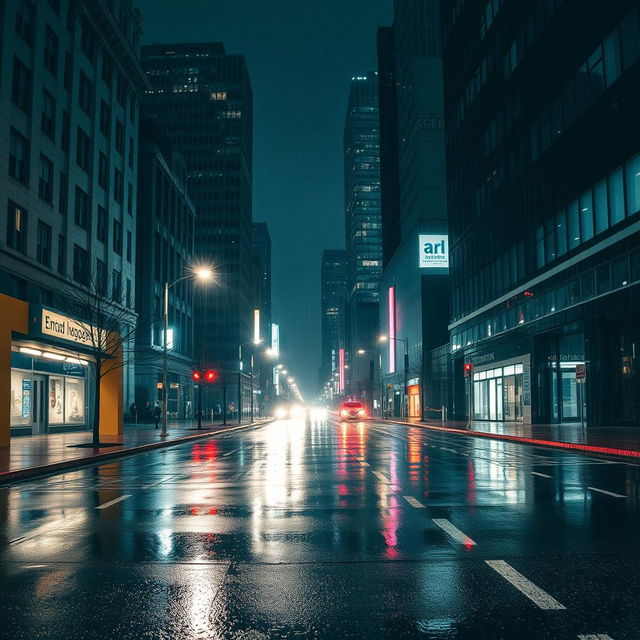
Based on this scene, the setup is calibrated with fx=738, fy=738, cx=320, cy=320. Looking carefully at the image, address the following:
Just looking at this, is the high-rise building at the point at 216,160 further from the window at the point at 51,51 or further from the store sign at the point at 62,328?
the store sign at the point at 62,328

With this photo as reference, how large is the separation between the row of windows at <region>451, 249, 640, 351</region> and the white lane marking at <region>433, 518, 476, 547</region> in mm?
26192

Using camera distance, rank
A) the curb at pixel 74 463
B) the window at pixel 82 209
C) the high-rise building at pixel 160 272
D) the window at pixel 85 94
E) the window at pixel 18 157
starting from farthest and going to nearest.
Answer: the high-rise building at pixel 160 272, the window at pixel 85 94, the window at pixel 82 209, the window at pixel 18 157, the curb at pixel 74 463

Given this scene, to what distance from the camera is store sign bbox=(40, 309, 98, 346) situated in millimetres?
31797

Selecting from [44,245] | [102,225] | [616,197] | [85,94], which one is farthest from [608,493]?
[85,94]

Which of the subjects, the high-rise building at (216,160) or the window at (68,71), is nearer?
the window at (68,71)

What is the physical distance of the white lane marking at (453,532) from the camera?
26.9 feet

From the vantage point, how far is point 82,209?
152 ft

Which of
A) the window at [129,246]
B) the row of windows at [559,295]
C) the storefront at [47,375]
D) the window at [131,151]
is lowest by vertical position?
the storefront at [47,375]

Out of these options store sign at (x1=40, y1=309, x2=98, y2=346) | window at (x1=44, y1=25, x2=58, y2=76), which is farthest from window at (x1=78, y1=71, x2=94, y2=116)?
store sign at (x1=40, y1=309, x2=98, y2=346)

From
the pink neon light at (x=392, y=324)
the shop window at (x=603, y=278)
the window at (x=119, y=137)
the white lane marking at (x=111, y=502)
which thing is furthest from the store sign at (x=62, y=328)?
the pink neon light at (x=392, y=324)

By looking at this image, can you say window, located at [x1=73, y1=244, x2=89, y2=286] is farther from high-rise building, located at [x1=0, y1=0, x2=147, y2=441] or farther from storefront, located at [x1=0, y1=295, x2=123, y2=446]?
storefront, located at [x1=0, y1=295, x2=123, y2=446]

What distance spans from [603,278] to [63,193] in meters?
29.8

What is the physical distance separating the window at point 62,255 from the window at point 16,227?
4.85 meters

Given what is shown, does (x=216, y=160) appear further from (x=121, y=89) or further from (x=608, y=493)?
(x=608, y=493)
